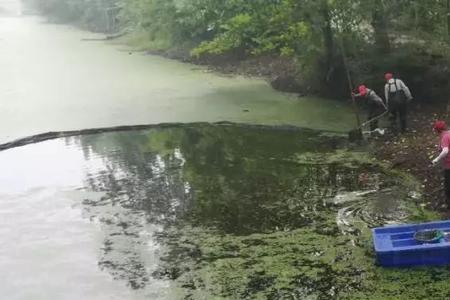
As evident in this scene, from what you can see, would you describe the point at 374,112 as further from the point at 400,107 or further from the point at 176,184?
the point at 176,184

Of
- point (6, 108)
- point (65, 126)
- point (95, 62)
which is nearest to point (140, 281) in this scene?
point (65, 126)

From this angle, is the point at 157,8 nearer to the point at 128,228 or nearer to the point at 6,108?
the point at 6,108

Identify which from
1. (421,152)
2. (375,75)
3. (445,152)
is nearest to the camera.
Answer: (445,152)

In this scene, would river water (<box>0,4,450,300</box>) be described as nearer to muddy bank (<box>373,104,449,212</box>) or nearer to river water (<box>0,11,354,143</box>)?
river water (<box>0,11,354,143</box>)

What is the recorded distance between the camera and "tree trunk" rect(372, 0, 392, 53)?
15.3 metres

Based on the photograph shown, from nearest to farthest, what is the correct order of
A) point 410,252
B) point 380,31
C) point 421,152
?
1. point 410,252
2. point 421,152
3. point 380,31

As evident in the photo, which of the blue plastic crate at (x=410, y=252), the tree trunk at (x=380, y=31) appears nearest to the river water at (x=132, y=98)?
the tree trunk at (x=380, y=31)

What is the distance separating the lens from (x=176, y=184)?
1128 cm

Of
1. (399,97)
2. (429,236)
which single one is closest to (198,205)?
(429,236)

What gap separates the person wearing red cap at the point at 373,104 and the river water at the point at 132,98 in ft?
2.41

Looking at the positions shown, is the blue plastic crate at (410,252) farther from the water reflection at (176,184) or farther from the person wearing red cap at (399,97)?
the person wearing red cap at (399,97)

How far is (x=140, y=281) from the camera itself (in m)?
7.53

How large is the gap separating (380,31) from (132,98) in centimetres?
820

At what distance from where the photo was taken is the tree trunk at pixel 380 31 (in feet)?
50.1
